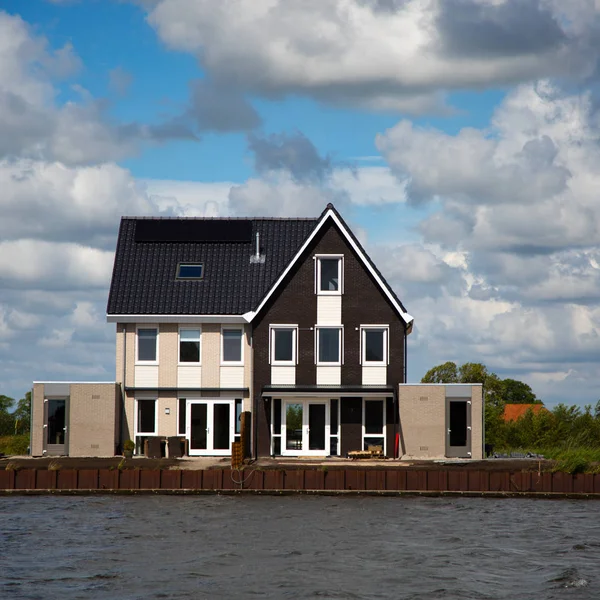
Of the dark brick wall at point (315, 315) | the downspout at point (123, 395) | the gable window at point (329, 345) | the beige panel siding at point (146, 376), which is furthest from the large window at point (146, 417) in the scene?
the gable window at point (329, 345)

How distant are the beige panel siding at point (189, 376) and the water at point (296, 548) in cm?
855

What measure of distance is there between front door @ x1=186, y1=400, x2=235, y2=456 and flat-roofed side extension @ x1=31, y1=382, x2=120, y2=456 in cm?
321

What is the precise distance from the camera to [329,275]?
48.7 meters

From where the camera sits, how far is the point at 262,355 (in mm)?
48438

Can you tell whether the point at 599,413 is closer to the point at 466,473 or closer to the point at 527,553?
the point at 466,473

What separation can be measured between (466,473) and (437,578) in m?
13.5

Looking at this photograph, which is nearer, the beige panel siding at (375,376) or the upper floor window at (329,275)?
the beige panel siding at (375,376)

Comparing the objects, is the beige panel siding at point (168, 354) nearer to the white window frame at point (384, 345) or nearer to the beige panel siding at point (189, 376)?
the beige panel siding at point (189, 376)

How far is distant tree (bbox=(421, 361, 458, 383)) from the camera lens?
7841 centimetres

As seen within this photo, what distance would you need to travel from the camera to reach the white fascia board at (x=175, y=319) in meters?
48.6

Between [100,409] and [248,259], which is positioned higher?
[248,259]

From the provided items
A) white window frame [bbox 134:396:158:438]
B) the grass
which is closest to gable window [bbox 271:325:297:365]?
white window frame [bbox 134:396:158:438]

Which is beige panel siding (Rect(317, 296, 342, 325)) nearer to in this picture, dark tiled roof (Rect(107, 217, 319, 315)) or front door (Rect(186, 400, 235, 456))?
dark tiled roof (Rect(107, 217, 319, 315))

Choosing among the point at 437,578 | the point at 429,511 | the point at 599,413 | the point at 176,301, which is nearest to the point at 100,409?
the point at 176,301
